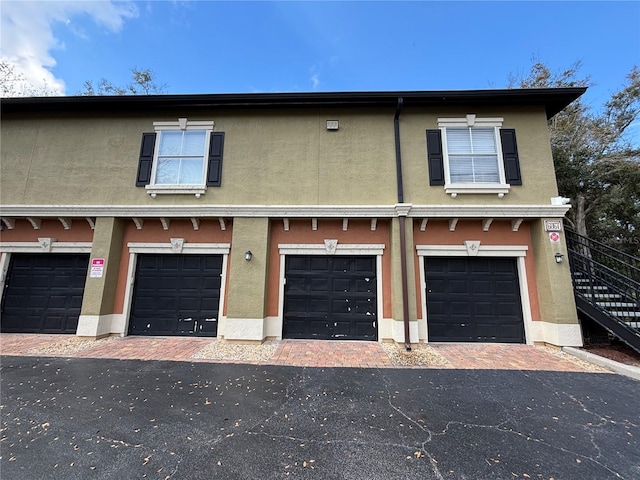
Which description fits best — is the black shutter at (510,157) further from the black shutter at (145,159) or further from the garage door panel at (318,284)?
the black shutter at (145,159)

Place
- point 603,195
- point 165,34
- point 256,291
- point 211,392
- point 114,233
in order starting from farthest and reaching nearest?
point 603,195, point 165,34, point 114,233, point 256,291, point 211,392

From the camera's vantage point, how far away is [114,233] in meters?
6.61

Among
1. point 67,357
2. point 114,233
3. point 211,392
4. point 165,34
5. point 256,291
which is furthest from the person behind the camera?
point 165,34

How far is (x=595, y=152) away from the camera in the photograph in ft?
29.8

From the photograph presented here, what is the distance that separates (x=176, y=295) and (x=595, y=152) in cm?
1388

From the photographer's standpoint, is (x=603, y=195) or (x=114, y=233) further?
(x=603, y=195)

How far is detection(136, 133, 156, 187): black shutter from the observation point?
22.3 ft

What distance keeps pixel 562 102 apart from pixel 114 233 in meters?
11.5

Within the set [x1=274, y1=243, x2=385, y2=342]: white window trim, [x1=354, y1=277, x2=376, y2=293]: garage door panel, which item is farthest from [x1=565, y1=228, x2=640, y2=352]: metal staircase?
[x1=354, y1=277, x2=376, y2=293]: garage door panel

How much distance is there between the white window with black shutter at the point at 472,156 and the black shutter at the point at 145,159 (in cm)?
711

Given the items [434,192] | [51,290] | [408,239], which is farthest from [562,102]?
[51,290]

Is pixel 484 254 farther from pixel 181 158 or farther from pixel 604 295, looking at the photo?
pixel 181 158

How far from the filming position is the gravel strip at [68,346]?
5.27 metres

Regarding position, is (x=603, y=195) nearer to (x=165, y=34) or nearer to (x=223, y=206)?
(x=223, y=206)
